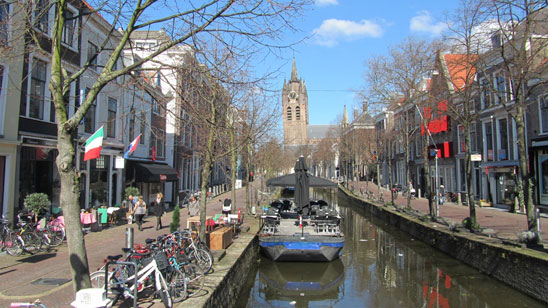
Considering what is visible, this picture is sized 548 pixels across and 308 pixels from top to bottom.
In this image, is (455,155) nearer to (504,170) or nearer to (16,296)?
(504,170)

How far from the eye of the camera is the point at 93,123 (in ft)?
60.7

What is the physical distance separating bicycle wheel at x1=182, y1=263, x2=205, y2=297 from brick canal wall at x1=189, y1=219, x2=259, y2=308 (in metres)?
0.20

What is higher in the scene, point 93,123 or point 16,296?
point 93,123

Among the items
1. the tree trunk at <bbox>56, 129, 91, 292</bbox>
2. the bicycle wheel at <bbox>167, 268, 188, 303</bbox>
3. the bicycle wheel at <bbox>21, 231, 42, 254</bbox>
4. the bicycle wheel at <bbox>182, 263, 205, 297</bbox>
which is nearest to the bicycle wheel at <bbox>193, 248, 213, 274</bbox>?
the bicycle wheel at <bbox>182, 263, 205, 297</bbox>

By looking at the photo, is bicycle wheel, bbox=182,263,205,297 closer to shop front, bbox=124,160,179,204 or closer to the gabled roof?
the gabled roof

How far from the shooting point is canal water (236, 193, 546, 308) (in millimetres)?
10180

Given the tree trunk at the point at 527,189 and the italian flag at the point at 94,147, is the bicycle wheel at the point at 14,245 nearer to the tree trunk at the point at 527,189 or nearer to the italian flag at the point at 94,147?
the italian flag at the point at 94,147

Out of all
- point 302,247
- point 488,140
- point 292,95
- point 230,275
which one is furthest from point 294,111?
point 230,275

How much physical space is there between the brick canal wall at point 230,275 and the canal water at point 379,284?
0.47 metres

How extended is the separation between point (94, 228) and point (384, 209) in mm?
19299

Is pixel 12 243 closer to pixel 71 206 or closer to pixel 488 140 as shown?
pixel 71 206

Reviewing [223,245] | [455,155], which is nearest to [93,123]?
[223,245]

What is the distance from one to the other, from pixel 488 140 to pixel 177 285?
2824 cm

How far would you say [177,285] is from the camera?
23.2 ft
